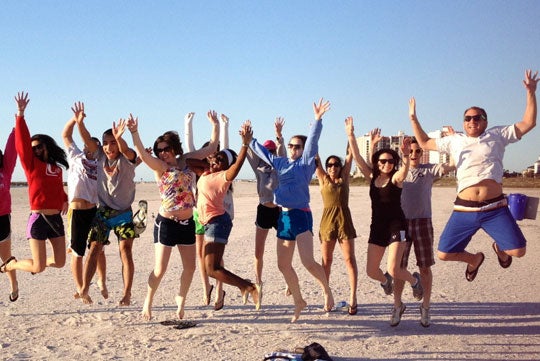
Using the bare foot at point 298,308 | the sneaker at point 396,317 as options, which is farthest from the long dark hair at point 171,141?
the sneaker at point 396,317

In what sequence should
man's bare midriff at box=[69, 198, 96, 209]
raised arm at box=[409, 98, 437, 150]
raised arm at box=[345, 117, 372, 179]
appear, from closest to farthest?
raised arm at box=[409, 98, 437, 150] → raised arm at box=[345, 117, 372, 179] → man's bare midriff at box=[69, 198, 96, 209]

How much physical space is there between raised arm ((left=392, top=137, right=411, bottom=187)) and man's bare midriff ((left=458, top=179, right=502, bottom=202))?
809mm

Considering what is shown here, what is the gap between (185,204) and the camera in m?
6.85

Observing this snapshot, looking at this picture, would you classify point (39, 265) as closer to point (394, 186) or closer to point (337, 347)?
point (337, 347)

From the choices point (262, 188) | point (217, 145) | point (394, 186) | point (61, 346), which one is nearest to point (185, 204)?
point (217, 145)

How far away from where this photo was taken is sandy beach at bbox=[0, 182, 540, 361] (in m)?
6.15

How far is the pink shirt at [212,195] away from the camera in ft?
23.3

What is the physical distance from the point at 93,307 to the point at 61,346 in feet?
6.00

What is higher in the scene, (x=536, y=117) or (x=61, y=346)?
(x=536, y=117)

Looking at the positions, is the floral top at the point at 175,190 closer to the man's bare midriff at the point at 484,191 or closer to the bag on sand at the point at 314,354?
the bag on sand at the point at 314,354

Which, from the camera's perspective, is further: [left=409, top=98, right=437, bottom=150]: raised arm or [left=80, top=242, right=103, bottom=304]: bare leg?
[left=80, top=242, right=103, bottom=304]: bare leg

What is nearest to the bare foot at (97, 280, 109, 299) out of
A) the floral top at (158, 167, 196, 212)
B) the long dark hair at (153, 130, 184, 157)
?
the floral top at (158, 167, 196, 212)

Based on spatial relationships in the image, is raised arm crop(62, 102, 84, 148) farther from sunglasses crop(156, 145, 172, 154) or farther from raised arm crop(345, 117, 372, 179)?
raised arm crop(345, 117, 372, 179)

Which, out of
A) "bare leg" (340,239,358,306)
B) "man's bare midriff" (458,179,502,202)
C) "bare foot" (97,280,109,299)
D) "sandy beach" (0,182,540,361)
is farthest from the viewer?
"bare foot" (97,280,109,299)
